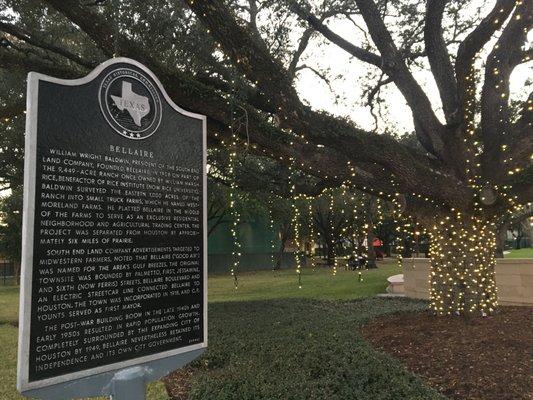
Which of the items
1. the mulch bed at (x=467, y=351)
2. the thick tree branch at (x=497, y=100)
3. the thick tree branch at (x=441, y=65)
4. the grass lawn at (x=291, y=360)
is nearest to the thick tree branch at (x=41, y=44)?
the grass lawn at (x=291, y=360)

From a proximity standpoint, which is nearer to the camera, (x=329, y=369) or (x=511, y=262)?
(x=329, y=369)

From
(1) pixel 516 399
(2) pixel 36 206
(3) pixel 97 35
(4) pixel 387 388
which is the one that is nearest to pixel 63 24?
(3) pixel 97 35

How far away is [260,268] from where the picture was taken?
41281 millimetres

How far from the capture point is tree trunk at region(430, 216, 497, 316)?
8922mm

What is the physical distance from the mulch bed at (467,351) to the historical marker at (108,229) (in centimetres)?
369

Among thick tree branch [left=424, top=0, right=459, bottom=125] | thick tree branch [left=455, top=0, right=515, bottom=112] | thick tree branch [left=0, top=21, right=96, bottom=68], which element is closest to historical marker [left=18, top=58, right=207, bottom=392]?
thick tree branch [left=0, top=21, right=96, bottom=68]

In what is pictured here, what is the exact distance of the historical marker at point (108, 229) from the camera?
2846 mm

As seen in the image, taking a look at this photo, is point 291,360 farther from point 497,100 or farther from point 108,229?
point 497,100

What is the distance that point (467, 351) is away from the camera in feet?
22.0

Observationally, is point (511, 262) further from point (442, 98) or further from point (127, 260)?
point (127, 260)

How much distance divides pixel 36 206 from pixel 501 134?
28.4 ft

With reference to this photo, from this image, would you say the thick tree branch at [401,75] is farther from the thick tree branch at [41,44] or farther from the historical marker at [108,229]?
the historical marker at [108,229]

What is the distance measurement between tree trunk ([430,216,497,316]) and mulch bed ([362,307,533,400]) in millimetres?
322

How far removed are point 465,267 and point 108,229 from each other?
25.3 ft
